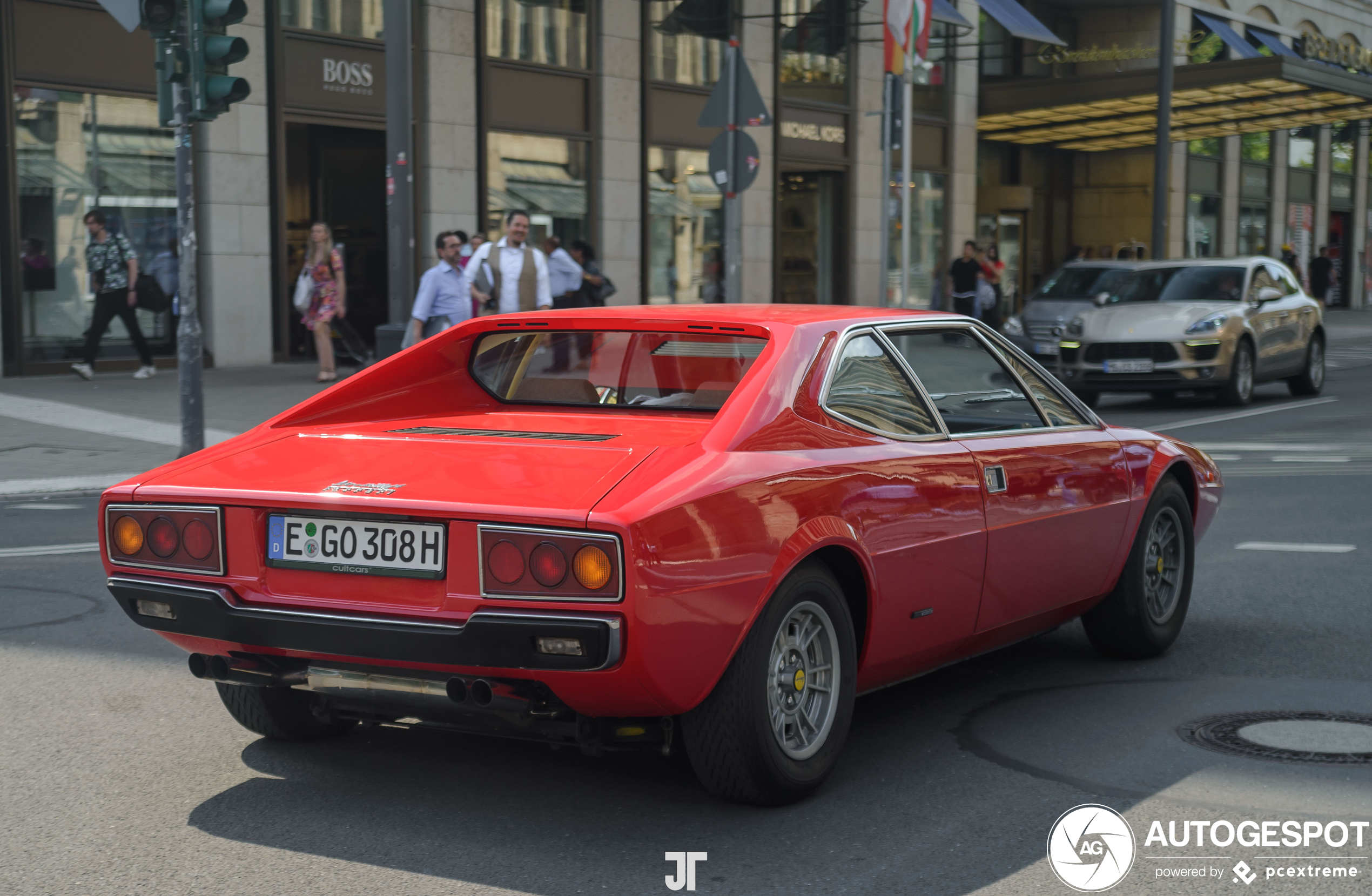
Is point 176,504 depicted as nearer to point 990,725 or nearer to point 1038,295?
point 990,725

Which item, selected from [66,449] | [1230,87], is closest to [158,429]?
[66,449]

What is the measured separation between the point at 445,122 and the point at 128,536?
664 inches

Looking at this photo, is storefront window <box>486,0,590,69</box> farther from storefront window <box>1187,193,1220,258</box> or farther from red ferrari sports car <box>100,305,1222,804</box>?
storefront window <box>1187,193,1220,258</box>

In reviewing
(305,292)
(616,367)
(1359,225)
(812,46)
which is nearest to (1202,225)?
(1359,225)

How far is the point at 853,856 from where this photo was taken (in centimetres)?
376

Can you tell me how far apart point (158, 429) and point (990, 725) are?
9847 mm

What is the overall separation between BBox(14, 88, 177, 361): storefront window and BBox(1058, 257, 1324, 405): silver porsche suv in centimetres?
983

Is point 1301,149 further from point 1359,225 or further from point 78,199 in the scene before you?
point 78,199

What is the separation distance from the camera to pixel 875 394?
15.4 ft

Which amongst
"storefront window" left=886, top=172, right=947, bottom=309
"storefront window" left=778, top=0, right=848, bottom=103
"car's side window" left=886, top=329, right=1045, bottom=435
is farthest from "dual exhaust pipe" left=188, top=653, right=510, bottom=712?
"storefront window" left=886, top=172, right=947, bottom=309

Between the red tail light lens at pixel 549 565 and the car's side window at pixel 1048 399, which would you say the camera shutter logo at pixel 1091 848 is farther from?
the car's side window at pixel 1048 399

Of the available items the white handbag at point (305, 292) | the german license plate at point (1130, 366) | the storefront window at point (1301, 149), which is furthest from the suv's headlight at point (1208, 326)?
the storefront window at point (1301, 149)

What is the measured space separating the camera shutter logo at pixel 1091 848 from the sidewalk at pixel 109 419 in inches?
314

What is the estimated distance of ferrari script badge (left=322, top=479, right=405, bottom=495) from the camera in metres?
3.91
